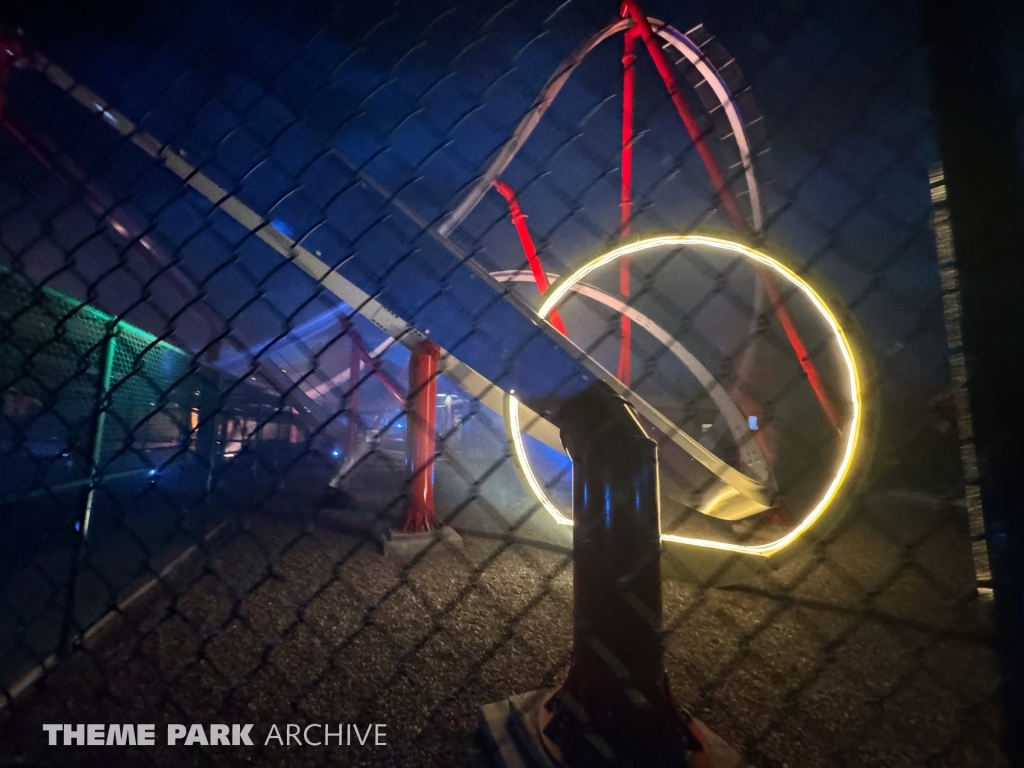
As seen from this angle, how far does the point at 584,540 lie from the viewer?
128cm

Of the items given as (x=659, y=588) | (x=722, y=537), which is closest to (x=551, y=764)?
(x=659, y=588)

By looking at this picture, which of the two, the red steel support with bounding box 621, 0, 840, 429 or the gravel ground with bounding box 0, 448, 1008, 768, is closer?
the gravel ground with bounding box 0, 448, 1008, 768

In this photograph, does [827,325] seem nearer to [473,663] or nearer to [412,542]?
[473,663]

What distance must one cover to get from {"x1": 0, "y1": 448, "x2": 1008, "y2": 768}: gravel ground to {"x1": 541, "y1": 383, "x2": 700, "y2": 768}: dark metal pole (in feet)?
0.58

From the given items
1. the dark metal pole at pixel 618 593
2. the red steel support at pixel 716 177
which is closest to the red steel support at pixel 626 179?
the red steel support at pixel 716 177

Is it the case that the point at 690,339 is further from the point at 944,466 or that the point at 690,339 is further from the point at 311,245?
the point at 311,245

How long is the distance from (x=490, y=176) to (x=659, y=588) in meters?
1.75

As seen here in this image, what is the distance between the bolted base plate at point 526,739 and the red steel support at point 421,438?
2.46 m

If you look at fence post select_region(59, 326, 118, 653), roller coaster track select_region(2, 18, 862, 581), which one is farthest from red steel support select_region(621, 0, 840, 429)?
fence post select_region(59, 326, 118, 653)

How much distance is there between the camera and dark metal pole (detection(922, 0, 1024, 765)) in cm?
76

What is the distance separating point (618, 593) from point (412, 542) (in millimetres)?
2992

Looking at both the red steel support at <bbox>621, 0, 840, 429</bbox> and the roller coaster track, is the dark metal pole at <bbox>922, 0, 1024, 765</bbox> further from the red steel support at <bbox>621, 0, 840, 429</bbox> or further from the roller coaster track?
the red steel support at <bbox>621, 0, 840, 429</bbox>

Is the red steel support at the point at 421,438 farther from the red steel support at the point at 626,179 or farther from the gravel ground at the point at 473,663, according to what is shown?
the red steel support at the point at 626,179

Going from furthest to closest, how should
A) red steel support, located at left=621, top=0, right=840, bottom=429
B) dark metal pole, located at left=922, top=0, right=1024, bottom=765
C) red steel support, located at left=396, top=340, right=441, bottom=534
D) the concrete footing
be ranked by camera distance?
red steel support, located at left=396, top=340, right=441, bottom=534
the concrete footing
red steel support, located at left=621, top=0, right=840, bottom=429
dark metal pole, located at left=922, top=0, right=1024, bottom=765
